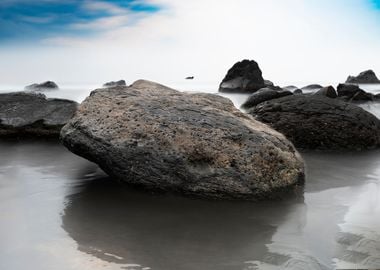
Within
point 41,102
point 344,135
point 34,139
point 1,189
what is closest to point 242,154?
point 1,189

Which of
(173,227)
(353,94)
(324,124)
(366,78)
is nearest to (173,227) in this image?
(173,227)

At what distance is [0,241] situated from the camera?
3.84 meters

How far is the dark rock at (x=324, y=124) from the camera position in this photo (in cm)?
847

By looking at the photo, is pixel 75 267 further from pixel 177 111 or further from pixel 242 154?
pixel 177 111

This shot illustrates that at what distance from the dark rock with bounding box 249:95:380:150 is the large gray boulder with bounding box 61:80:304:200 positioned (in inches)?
110

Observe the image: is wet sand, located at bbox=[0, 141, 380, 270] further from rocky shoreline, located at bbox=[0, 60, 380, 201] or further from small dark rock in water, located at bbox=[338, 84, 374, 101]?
small dark rock in water, located at bbox=[338, 84, 374, 101]

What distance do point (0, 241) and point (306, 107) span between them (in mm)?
6661

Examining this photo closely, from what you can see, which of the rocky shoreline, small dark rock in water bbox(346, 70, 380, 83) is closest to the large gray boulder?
the rocky shoreline

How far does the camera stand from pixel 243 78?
3064cm

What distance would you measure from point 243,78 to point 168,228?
88.7ft

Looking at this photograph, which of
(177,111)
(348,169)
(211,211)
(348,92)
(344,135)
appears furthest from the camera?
(348,92)

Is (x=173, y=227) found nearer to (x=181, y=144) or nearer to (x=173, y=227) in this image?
(x=173, y=227)

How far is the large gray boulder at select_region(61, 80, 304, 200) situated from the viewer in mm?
5156

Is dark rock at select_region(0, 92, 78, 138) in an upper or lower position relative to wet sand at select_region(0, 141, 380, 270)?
upper
